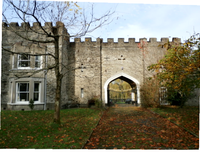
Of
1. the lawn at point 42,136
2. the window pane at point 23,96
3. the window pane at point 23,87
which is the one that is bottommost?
the lawn at point 42,136


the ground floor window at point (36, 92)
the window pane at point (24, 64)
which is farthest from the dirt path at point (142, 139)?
the window pane at point (24, 64)

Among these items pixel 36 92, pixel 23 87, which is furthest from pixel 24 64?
pixel 36 92

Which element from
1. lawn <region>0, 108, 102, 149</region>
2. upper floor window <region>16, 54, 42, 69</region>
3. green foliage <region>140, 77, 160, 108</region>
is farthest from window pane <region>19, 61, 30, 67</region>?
green foliage <region>140, 77, 160, 108</region>

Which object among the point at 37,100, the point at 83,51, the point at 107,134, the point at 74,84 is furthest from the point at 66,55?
the point at 107,134

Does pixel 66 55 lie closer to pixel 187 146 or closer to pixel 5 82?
pixel 5 82

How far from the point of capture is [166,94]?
13.1 m

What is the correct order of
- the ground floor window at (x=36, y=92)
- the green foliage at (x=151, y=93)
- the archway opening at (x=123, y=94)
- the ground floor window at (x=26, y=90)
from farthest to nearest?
the archway opening at (x=123, y=94)
the ground floor window at (x=36, y=92)
the green foliage at (x=151, y=93)
the ground floor window at (x=26, y=90)

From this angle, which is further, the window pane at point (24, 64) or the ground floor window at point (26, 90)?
the window pane at point (24, 64)

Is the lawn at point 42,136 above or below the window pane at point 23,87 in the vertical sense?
below

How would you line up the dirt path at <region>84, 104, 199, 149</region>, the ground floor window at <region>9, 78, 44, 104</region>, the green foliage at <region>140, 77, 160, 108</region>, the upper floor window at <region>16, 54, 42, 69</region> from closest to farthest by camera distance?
1. the dirt path at <region>84, 104, 199, 149</region>
2. the ground floor window at <region>9, 78, 44, 104</region>
3. the green foliage at <region>140, 77, 160, 108</region>
4. the upper floor window at <region>16, 54, 42, 69</region>

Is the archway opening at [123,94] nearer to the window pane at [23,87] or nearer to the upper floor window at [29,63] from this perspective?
the upper floor window at [29,63]

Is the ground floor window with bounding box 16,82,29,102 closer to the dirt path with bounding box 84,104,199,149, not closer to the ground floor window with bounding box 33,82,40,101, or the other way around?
the ground floor window with bounding box 33,82,40,101

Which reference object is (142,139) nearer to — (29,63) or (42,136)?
(42,136)

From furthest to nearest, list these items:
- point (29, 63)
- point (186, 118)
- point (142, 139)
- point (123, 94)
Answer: point (123, 94) < point (29, 63) < point (186, 118) < point (142, 139)
